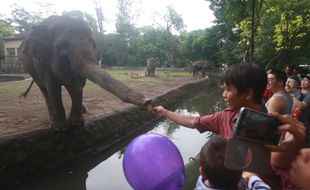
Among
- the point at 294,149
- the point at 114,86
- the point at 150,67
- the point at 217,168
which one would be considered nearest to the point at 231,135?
the point at 217,168

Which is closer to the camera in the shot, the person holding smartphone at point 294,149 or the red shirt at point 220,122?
the person holding smartphone at point 294,149

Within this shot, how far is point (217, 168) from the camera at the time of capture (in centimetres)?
220

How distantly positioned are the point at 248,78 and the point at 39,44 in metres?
4.99

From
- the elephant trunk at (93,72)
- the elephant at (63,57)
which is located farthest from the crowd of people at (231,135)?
the elephant at (63,57)

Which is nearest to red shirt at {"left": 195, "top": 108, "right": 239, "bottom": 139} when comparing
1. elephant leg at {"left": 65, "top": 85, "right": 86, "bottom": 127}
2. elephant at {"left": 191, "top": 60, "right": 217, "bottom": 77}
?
elephant leg at {"left": 65, "top": 85, "right": 86, "bottom": 127}

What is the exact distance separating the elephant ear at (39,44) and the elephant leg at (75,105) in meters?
0.75

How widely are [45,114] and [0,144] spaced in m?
3.14

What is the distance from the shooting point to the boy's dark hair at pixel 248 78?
2.77 metres

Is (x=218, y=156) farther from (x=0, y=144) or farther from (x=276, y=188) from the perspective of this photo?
(x=0, y=144)

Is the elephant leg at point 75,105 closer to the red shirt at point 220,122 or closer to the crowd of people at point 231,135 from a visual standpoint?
the crowd of people at point 231,135

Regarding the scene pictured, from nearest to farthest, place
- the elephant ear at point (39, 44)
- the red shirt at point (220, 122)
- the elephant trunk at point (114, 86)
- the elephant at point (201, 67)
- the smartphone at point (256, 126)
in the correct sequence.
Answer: the smartphone at point (256, 126) → the red shirt at point (220, 122) → the elephant trunk at point (114, 86) → the elephant ear at point (39, 44) → the elephant at point (201, 67)

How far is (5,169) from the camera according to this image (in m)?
5.80

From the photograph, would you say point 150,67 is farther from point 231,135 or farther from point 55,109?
point 231,135

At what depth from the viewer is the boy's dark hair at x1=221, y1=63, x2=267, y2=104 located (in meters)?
2.77
